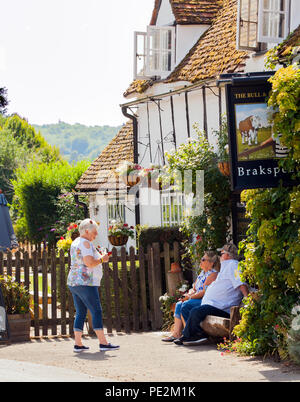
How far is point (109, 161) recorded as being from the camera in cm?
1975

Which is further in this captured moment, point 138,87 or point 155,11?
point 155,11

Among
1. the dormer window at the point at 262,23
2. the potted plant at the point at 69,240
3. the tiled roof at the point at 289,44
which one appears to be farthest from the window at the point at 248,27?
the potted plant at the point at 69,240

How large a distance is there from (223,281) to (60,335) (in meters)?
3.26

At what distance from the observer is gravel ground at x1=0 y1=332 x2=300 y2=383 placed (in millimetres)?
7344

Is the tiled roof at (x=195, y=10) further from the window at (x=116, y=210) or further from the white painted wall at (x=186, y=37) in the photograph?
the window at (x=116, y=210)

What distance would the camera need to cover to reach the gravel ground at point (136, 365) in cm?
734

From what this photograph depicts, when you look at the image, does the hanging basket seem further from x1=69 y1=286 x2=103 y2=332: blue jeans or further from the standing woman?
x1=69 y1=286 x2=103 y2=332: blue jeans

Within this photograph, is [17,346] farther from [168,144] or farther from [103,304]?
[168,144]


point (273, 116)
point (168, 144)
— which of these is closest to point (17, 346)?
point (273, 116)

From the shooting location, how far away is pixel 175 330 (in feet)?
34.6

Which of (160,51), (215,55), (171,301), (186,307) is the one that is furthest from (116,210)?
(186,307)

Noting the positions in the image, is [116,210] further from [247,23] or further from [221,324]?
[221,324]

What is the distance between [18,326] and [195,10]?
9101 mm

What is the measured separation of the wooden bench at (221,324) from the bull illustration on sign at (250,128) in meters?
2.26
